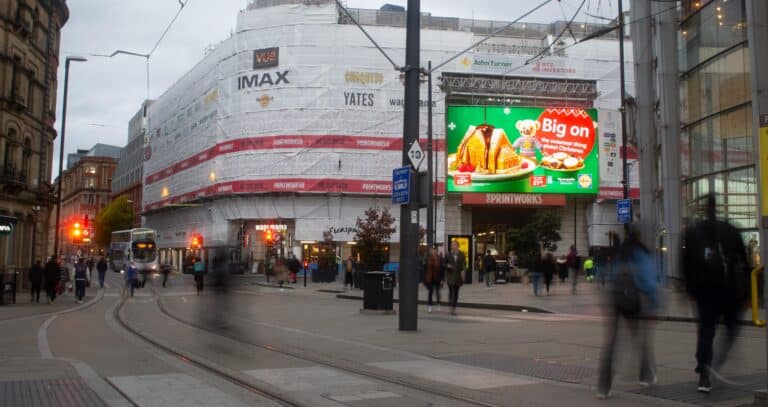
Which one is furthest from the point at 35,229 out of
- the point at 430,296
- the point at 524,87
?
the point at 524,87

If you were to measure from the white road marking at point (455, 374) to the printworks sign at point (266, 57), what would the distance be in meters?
47.5

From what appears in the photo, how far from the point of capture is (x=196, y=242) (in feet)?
192

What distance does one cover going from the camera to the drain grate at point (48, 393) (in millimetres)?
6844

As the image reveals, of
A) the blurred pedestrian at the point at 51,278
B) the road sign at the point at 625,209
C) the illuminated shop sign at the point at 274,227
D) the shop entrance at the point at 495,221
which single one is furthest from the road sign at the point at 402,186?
the shop entrance at the point at 495,221

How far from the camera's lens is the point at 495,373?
28.0ft

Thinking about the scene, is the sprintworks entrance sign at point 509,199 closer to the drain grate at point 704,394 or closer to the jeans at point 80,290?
the jeans at point 80,290

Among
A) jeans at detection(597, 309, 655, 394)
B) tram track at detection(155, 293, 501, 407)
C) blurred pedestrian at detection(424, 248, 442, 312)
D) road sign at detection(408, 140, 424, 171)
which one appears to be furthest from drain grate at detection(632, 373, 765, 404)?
blurred pedestrian at detection(424, 248, 442, 312)

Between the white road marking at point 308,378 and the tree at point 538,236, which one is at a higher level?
the tree at point 538,236

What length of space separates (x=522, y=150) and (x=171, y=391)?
1799 inches

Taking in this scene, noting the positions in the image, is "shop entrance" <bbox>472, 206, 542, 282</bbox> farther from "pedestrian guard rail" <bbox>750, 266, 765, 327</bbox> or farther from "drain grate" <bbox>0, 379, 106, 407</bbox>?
"drain grate" <bbox>0, 379, 106, 407</bbox>

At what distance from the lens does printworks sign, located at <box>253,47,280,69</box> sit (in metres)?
54.4

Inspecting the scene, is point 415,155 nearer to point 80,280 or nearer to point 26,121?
point 80,280

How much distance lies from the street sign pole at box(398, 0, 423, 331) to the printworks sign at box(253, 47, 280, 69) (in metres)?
42.4

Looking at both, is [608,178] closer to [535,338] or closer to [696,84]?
[696,84]
